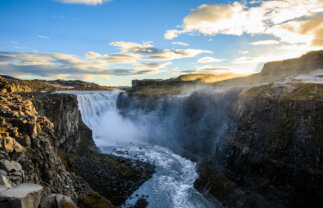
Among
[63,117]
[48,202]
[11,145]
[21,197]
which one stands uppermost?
[11,145]

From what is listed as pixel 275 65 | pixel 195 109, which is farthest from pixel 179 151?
pixel 275 65

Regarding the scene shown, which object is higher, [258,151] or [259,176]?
[258,151]

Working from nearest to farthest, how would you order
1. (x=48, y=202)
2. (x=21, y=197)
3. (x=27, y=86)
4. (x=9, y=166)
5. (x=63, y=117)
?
1. (x=21, y=197)
2. (x=9, y=166)
3. (x=48, y=202)
4. (x=63, y=117)
5. (x=27, y=86)

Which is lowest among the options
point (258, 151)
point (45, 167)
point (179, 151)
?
point (179, 151)

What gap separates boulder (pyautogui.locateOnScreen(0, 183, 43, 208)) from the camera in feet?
20.5

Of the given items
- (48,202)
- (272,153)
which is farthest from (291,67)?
(48,202)

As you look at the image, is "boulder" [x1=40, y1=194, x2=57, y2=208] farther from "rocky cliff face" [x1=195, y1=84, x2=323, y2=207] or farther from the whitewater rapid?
"rocky cliff face" [x1=195, y1=84, x2=323, y2=207]

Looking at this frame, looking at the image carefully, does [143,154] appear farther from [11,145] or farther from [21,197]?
[21,197]

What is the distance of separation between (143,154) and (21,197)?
33.3 m

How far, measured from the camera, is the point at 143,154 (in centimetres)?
3909

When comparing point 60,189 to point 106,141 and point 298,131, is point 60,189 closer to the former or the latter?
point 298,131

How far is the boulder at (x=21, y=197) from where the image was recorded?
6.25m

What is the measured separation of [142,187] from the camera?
25.9 m

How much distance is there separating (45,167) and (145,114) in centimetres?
4754
